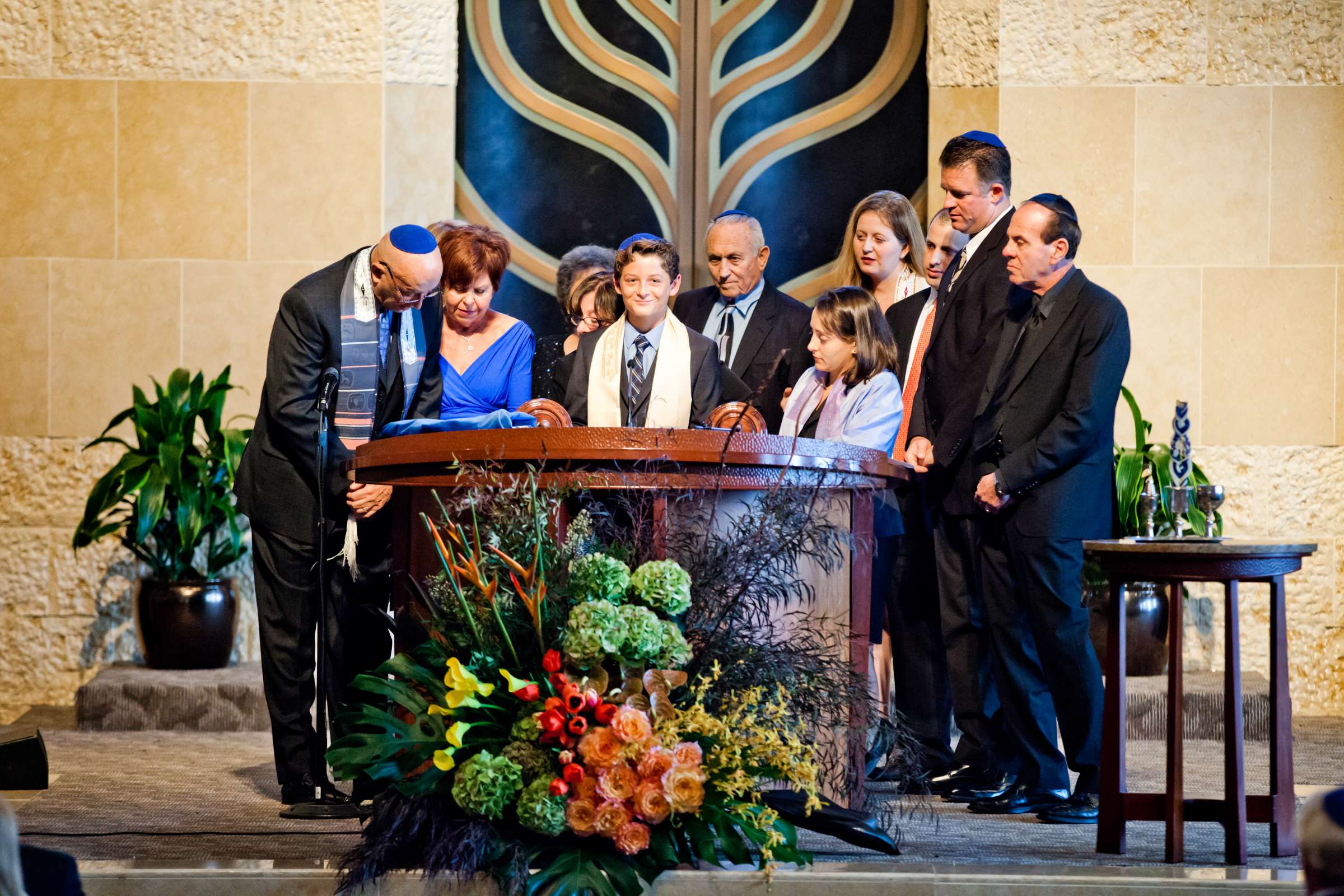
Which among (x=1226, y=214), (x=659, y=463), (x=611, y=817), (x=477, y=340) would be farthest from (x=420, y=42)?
(x=611, y=817)

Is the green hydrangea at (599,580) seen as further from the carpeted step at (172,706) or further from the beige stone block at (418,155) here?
the beige stone block at (418,155)

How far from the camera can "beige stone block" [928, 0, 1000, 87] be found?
6430 mm

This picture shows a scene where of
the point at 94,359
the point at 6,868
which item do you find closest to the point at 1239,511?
the point at 94,359

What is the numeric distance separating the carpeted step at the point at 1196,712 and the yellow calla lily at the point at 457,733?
3.23 m

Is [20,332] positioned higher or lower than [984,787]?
higher

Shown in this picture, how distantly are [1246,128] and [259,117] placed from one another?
4.19m

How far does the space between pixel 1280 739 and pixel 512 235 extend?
175 inches

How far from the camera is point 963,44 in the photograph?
255 inches

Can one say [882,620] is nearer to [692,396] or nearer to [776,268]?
[692,396]

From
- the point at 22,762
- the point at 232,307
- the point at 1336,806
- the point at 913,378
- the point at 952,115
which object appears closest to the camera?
the point at 1336,806

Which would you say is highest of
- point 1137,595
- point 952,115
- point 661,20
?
point 661,20

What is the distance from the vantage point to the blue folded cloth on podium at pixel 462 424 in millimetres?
3775

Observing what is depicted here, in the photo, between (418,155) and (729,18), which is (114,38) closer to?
(418,155)

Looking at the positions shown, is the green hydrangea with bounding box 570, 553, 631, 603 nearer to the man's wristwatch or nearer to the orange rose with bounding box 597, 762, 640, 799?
the orange rose with bounding box 597, 762, 640, 799
